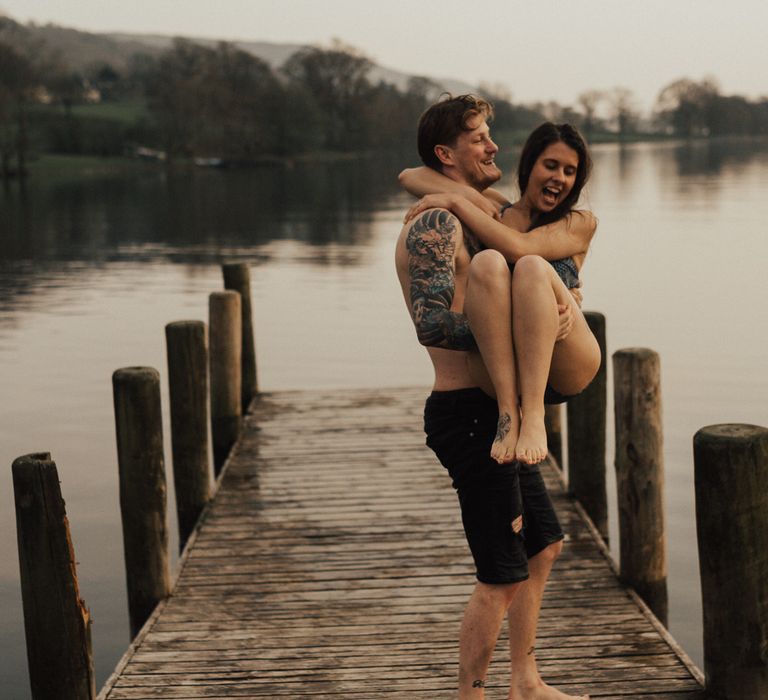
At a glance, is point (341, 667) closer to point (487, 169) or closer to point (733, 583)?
point (733, 583)

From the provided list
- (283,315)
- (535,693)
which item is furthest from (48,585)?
(283,315)

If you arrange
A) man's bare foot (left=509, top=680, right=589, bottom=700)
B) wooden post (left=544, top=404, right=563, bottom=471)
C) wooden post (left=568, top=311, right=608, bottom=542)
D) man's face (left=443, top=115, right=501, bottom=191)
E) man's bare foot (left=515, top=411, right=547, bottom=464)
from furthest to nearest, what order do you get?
wooden post (left=544, top=404, right=563, bottom=471)
wooden post (left=568, top=311, right=608, bottom=542)
man's bare foot (left=509, top=680, right=589, bottom=700)
man's face (left=443, top=115, right=501, bottom=191)
man's bare foot (left=515, top=411, right=547, bottom=464)

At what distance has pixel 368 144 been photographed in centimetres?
12925

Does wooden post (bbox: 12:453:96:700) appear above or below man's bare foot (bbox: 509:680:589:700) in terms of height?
above

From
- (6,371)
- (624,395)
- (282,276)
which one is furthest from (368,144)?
(624,395)

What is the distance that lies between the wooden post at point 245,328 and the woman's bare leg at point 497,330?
8.51m

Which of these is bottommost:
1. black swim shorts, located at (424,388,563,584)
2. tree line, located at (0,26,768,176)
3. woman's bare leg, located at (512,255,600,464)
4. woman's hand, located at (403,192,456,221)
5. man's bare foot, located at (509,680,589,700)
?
man's bare foot, located at (509,680,589,700)

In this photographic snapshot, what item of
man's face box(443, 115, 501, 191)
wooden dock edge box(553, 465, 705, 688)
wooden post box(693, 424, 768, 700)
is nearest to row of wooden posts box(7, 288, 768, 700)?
wooden post box(693, 424, 768, 700)

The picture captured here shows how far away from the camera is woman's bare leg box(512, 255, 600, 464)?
155 inches

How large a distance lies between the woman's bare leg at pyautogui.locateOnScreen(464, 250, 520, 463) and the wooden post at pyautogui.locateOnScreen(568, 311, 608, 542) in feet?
13.9

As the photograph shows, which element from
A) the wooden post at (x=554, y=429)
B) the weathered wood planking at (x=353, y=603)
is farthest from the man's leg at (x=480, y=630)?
the wooden post at (x=554, y=429)

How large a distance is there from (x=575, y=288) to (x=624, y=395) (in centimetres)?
253

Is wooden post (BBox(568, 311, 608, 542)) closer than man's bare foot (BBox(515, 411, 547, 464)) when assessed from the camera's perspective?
No

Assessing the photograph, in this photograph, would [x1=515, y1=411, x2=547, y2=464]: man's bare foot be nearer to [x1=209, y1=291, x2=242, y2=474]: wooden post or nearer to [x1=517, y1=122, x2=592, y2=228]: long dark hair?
[x1=517, y1=122, x2=592, y2=228]: long dark hair
